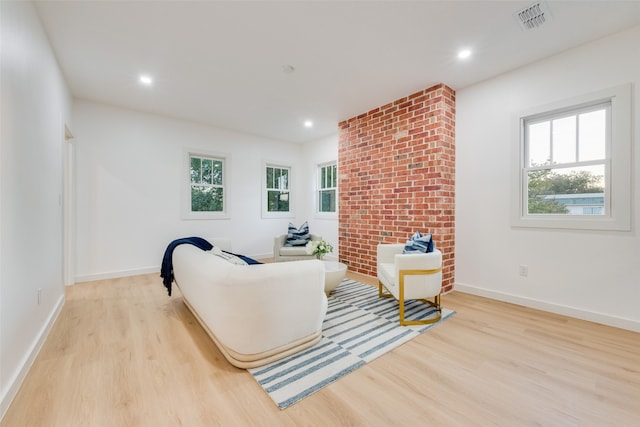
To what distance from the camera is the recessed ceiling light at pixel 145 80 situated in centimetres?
316

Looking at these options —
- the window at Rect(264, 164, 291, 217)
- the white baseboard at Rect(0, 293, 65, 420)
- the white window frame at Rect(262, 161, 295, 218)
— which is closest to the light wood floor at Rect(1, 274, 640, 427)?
A: the white baseboard at Rect(0, 293, 65, 420)

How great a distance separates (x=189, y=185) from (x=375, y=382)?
439 centimetres

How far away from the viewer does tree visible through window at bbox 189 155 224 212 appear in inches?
192

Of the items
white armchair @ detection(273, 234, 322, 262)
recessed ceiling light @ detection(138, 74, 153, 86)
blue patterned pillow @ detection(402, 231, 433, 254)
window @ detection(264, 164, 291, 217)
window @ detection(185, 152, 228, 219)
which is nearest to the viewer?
blue patterned pillow @ detection(402, 231, 433, 254)

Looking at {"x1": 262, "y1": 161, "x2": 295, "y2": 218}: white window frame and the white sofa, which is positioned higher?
{"x1": 262, "y1": 161, "x2": 295, "y2": 218}: white window frame

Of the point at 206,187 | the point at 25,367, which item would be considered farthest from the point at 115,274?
the point at 25,367

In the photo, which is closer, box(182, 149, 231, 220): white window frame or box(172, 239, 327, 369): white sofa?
Result: box(172, 239, 327, 369): white sofa

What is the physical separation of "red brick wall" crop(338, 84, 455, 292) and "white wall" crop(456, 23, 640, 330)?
20 cm

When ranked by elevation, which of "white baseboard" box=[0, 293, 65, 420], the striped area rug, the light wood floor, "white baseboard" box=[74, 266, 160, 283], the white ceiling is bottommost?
the light wood floor

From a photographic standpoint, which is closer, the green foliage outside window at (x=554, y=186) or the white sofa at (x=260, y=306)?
the white sofa at (x=260, y=306)

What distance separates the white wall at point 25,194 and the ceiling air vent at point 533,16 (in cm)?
352

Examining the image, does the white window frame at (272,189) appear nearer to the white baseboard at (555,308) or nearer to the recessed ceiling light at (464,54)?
the white baseboard at (555,308)

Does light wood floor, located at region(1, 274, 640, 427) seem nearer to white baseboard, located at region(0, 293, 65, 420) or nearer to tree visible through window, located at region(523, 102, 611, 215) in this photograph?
white baseboard, located at region(0, 293, 65, 420)

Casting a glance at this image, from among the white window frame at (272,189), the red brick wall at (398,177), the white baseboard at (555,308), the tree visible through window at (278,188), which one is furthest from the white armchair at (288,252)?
the white baseboard at (555,308)
